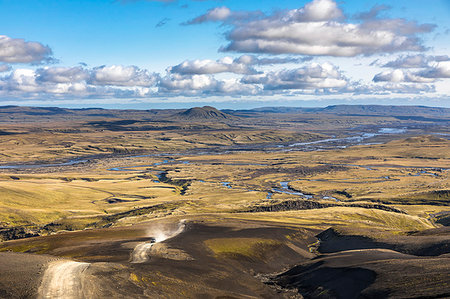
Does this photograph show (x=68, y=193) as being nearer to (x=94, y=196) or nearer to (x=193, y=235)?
(x=94, y=196)

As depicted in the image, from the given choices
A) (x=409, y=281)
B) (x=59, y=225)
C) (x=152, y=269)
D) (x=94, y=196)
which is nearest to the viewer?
(x=409, y=281)

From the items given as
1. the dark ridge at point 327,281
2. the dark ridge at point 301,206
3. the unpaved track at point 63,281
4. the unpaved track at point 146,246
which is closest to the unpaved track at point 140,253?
the unpaved track at point 146,246

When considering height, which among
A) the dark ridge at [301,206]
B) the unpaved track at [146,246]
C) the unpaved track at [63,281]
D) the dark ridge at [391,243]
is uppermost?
the unpaved track at [63,281]

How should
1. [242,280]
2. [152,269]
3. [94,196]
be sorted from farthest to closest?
[94,196], [242,280], [152,269]

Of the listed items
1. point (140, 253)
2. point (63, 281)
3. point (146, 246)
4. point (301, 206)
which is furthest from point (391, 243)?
point (301, 206)

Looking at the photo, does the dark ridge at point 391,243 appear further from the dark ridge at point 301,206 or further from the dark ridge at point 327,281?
the dark ridge at point 301,206

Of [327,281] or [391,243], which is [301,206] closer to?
[391,243]

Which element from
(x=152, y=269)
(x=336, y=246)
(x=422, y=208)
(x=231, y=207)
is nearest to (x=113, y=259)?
(x=152, y=269)

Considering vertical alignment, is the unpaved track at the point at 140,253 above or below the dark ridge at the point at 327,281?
above
